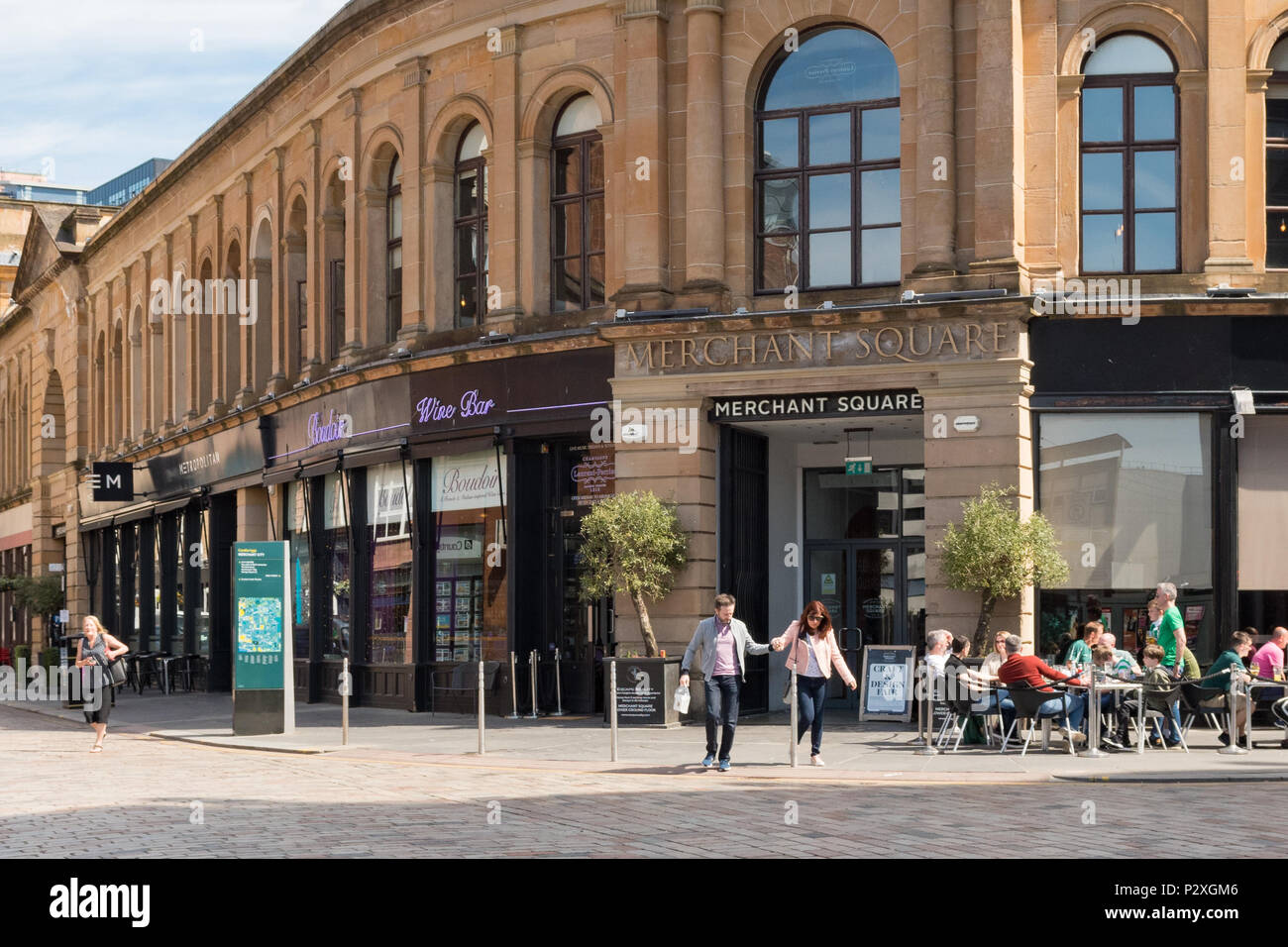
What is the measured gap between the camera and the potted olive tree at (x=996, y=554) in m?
21.0

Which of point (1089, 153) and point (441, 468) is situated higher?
point (1089, 153)

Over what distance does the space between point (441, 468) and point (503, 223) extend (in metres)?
4.26

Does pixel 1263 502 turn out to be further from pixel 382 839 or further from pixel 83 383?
pixel 83 383

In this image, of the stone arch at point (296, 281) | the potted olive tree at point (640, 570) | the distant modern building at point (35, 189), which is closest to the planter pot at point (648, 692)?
the potted olive tree at point (640, 570)

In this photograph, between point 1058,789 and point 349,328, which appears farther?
point 349,328

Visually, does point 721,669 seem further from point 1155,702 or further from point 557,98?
point 557,98

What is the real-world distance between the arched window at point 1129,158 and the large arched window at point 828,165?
263 centimetres

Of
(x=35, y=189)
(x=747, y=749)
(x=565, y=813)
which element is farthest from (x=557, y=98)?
(x=35, y=189)

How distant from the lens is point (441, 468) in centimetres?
2789

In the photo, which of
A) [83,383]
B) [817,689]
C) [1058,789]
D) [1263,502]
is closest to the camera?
[1058,789]

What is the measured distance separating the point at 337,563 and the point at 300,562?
2.01 meters

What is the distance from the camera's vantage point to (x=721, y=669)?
1731 cm

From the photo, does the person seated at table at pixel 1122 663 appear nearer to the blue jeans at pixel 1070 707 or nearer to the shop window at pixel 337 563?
the blue jeans at pixel 1070 707
